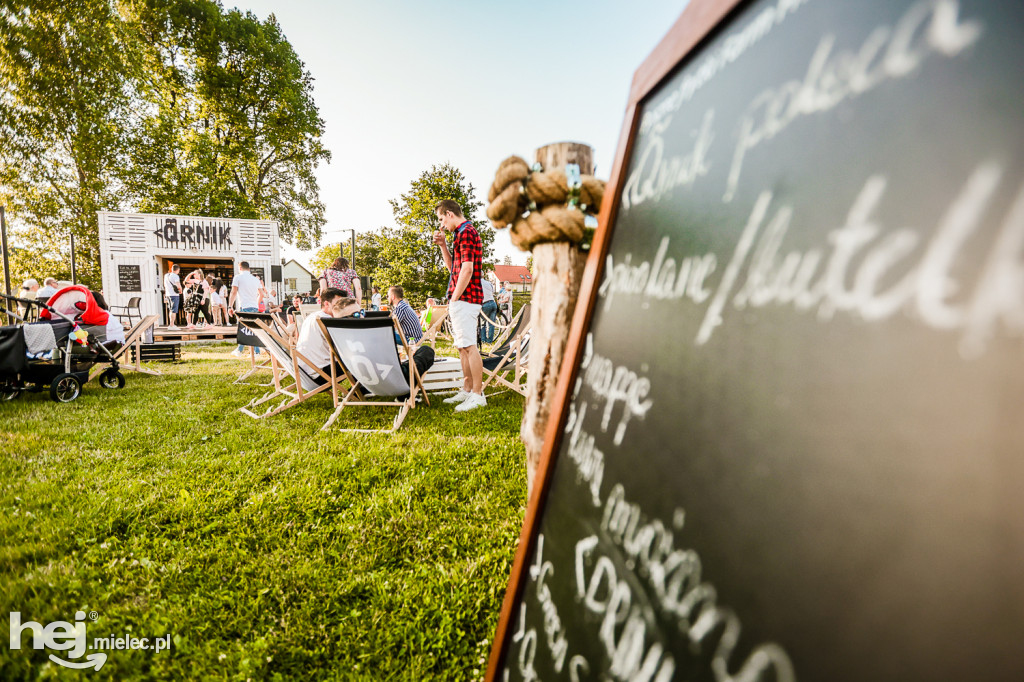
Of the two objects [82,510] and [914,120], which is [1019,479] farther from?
[82,510]

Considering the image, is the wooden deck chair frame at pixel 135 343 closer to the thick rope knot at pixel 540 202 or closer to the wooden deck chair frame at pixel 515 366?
the wooden deck chair frame at pixel 515 366

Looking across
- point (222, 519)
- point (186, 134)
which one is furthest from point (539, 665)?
point (186, 134)

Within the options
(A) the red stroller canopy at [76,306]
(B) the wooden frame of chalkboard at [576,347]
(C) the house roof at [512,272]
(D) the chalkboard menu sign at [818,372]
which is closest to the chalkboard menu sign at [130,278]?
(A) the red stroller canopy at [76,306]

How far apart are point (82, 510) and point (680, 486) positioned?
3482 mm

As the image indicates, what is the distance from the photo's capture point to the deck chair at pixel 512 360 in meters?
5.23

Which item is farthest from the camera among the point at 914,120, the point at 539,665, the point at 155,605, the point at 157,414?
the point at 157,414

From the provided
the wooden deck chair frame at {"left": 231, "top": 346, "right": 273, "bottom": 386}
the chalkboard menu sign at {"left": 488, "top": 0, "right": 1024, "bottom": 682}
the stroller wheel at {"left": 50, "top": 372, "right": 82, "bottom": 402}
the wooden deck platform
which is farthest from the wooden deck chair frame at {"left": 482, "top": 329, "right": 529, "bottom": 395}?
the wooden deck platform

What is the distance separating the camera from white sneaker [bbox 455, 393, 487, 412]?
183 inches

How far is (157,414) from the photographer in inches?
183

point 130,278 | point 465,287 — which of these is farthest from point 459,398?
point 130,278

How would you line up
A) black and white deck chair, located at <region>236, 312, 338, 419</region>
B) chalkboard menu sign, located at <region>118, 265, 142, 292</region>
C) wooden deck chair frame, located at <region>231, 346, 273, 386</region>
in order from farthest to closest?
1. chalkboard menu sign, located at <region>118, 265, 142, 292</region>
2. wooden deck chair frame, located at <region>231, 346, 273, 386</region>
3. black and white deck chair, located at <region>236, 312, 338, 419</region>

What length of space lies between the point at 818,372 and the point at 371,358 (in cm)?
408

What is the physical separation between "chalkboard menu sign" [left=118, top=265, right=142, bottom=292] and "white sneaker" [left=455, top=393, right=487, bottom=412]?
62.0ft

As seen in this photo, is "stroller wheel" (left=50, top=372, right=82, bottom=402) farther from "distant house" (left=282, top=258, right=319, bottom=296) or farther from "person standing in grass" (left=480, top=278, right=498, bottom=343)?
"distant house" (left=282, top=258, right=319, bottom=296)
